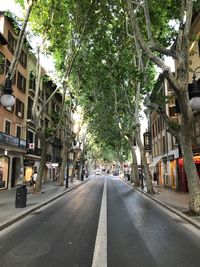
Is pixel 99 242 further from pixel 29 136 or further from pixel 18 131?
pixel 29 136

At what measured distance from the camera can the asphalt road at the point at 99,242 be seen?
6.05 metres

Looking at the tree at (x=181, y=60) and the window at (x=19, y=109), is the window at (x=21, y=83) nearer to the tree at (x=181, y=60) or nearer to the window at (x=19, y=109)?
the window at (x=19, y=109)

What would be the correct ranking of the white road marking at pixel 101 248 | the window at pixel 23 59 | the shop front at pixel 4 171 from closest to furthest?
the white road marking at pixel 101 248, the shop front at pixel 4 171, the window at pixel 23 59

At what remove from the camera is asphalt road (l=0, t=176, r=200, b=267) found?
6.05 m

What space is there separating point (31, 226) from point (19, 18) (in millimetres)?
12371

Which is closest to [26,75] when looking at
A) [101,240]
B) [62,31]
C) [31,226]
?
[62,31]

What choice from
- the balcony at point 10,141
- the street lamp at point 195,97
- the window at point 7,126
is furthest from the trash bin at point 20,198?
the window at point 7,126

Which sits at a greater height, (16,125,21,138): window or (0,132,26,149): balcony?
(16,125,21,138): window

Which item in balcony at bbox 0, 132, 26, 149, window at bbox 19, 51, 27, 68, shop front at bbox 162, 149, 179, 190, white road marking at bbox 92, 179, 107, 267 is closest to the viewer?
white road marking at bbox 92, 179, 107, 267

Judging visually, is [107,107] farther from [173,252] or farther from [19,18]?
[173,252]

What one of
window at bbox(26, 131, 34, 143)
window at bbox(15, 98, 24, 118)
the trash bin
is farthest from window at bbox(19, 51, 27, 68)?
the trash bin

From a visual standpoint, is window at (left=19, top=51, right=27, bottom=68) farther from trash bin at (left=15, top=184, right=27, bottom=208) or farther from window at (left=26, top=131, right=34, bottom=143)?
trash bin at (left=15, top=184, right=27, bottom=208)

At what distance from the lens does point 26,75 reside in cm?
3188

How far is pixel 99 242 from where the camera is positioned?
7.57 meters
